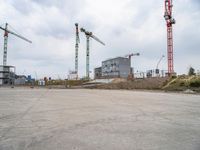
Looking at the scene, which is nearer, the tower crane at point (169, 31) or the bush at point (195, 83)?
the bush at point (195, 83)

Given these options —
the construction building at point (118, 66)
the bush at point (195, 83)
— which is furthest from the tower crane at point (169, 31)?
the construction building at point (118, 66)

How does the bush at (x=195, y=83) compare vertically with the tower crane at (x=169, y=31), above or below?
below

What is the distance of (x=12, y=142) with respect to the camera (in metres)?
6.64

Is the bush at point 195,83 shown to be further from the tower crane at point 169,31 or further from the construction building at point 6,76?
the construction building at point 6,76

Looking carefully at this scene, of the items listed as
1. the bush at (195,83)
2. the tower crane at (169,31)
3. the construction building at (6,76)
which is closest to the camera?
the bush at (195,83)

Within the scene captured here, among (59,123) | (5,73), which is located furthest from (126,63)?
(59,123)

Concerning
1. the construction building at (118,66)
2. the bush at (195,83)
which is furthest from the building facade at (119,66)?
the bush at (195,83)

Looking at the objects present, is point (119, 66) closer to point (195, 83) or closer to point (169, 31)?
point (169, 31)

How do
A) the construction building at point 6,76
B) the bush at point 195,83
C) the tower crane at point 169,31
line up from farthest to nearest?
the construction building at point 6,76 → the tower crane at point 169,31 → the bush at point 195,83

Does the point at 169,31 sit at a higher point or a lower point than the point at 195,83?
higher

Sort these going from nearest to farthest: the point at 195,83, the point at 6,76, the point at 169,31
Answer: the point at 195,83
the point at 169,31
the point at 6,76

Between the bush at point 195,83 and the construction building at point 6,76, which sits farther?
the construction building at point 6,76

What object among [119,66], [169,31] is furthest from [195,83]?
[119,66]

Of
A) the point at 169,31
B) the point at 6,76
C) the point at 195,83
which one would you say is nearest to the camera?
the point at 195,83
